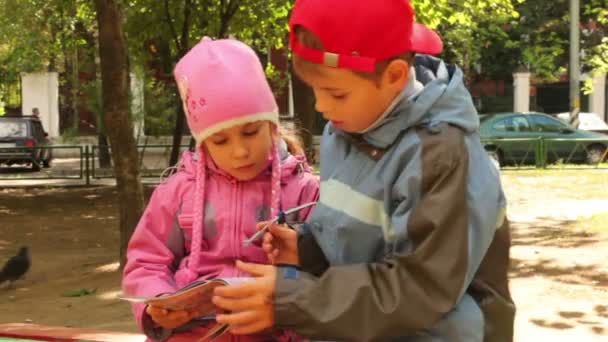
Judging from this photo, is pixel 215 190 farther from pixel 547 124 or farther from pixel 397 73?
pixel 547 124

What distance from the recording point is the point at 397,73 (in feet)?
5.59

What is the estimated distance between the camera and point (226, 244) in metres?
2.27

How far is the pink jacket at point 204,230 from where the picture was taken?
2271 millimetres

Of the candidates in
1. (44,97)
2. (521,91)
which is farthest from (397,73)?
(521,91)

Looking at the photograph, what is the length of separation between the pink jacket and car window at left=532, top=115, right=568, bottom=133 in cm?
2261

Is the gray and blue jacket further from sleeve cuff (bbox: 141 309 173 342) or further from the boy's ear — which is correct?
sleeve cuff (bbox: 141 309 173 342)

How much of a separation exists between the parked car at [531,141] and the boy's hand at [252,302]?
19762 mm

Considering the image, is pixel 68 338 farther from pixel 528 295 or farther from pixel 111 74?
pixel 111 74

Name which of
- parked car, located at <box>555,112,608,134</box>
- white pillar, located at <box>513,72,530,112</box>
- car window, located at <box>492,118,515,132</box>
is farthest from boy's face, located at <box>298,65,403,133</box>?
white pillar, located at <box>513,72,530,112</box>

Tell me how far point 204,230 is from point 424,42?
802 millimetres

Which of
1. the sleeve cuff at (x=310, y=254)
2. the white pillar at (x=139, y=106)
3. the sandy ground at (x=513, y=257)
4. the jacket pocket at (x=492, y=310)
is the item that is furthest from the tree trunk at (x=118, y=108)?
the white pillar at (x=139, y=106)

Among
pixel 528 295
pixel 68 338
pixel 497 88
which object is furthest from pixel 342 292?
pixel 497 88

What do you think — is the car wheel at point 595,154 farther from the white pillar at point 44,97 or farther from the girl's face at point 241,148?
the girl's face at point 241,148

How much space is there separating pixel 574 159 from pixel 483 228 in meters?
22.5
